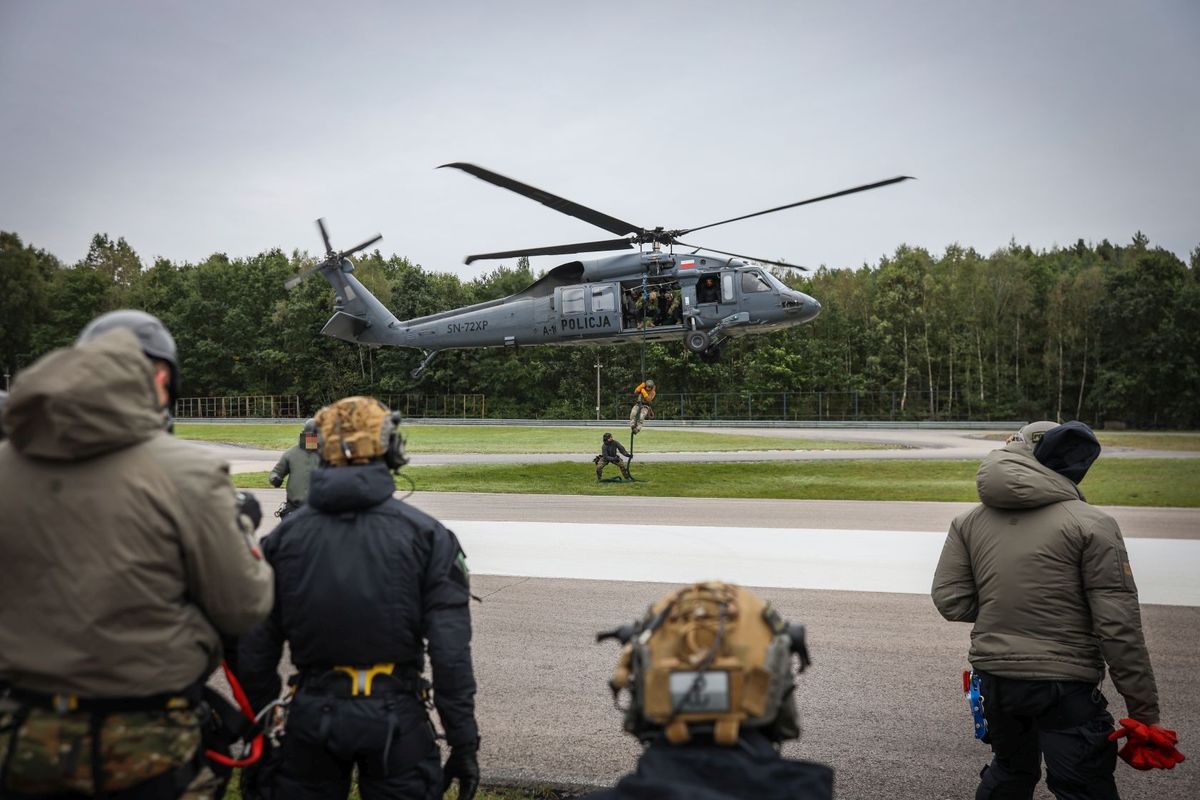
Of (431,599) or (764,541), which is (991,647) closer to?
(431,599)

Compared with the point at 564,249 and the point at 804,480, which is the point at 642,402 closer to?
the point at 564,249

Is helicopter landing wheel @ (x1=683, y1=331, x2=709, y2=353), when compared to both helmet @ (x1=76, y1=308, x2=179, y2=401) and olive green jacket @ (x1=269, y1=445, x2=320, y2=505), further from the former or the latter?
helmet @ (x1=76, y1=308, x2=179, y2=401)

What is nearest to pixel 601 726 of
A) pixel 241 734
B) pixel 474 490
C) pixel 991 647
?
pixel 991 647

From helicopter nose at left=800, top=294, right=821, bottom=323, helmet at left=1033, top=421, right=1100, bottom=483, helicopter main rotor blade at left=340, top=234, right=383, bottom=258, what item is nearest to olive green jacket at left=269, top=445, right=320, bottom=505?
helmet at left=1033, top=421, right=1100, bottom=483

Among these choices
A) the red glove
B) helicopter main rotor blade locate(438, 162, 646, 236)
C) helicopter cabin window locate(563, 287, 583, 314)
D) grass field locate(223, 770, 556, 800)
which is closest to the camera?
the red glove

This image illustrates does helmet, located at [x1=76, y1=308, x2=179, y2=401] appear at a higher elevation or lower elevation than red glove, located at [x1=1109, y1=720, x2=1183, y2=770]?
higher

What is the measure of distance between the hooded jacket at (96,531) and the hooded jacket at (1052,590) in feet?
9.94

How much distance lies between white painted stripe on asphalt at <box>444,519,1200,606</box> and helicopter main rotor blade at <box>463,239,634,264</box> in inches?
207

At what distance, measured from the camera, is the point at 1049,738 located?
11.7ft

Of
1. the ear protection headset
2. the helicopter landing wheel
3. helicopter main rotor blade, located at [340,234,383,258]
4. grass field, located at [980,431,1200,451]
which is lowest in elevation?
grass field, located at [980,431,1200,451]

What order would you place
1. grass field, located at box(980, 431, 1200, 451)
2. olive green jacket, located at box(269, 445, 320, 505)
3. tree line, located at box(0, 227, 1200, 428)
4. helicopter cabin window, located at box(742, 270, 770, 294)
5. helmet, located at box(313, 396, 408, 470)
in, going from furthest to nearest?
tree line, located at box(0, 227, 1200, 428)
grass field, located at box(980, 431, 1200, 451)
helicopter cabin window, located at box(742, 270, 770, 294)
olive green jacket, located at box(269, 445, 320, 505)
helmet, located at box(313, 396, 408, 470)

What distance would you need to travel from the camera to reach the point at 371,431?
3047mm

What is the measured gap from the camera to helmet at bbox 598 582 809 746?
188 cm

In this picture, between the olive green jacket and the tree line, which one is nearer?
the olive green jacket
